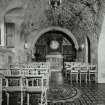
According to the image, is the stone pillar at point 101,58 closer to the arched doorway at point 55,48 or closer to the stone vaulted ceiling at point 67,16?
the stone vaulted ceiling at point 67,16

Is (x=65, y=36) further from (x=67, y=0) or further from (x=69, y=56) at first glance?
(x=67, y=0)

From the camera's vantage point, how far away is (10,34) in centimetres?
1834

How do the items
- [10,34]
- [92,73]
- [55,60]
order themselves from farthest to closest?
1. [55,60]
2. [10,34]
3. [92,73]

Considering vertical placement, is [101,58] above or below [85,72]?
above

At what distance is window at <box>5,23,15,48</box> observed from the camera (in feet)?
59.3

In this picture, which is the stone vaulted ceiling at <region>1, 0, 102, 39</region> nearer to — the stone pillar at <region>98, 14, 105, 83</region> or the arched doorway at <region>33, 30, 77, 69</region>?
the stone pillar at <region>98, 14, 105, 83</region>

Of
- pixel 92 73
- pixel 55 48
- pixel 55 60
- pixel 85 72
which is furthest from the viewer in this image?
pixel 55 48

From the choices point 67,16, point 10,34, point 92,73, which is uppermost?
point 67,16

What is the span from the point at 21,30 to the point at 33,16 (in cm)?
187

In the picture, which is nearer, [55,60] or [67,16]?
[67,16]

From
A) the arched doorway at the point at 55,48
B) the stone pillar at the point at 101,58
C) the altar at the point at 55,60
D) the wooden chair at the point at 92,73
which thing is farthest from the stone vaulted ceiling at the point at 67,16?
the altar at the point at 55,60

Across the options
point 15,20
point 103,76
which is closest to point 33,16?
point 15,20

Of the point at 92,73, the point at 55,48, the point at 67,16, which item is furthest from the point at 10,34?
the point at 55,48

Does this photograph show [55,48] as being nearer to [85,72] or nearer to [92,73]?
[85,72]
